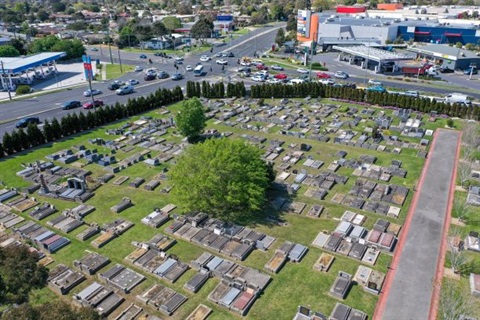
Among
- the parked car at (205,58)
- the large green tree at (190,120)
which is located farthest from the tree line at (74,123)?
the parked car at (205,58)

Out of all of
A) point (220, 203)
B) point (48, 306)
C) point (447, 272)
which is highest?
point (48, 306)

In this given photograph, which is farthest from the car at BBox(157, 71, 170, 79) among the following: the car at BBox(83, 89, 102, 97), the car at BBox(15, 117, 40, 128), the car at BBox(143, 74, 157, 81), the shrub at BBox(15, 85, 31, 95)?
the car at BBox(15, 117, 40, 128)

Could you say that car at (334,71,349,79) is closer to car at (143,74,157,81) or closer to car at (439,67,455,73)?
car at (439,67,455,73)

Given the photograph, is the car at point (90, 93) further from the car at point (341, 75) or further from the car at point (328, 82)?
the car at point (341, 75)

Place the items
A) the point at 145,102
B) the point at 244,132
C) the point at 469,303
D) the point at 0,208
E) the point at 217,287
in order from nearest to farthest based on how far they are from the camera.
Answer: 1. the point at 469,303
2. the point at 217,287
3. the point at 0,208
4. the point at 244,132
5. the point at 145,102

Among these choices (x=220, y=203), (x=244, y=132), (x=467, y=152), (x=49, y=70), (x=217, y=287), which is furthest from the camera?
(x=49, y=70)

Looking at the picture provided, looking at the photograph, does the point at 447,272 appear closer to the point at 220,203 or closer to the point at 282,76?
the point at 220,203

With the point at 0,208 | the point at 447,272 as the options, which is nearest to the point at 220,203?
the point at 447,272

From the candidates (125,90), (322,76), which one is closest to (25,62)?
(125,90)
